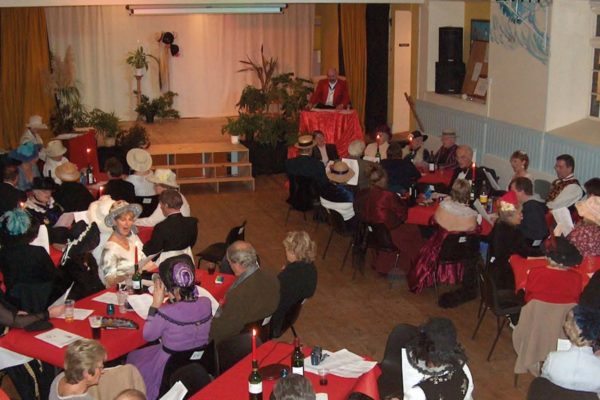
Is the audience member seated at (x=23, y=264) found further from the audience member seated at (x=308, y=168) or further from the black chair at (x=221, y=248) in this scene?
the audience member seated at (x=308, y=168)

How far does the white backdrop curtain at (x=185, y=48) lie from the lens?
17.7 meters

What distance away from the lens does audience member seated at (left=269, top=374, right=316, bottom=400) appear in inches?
161

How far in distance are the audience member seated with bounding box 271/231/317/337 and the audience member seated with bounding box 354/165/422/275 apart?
91.0 inches

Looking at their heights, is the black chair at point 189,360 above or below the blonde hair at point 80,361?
below

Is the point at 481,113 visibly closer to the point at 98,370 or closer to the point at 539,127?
the point at 539,127

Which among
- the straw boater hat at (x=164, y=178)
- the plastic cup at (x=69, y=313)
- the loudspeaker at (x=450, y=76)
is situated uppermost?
the loudspeaker at (x=450, y=76)

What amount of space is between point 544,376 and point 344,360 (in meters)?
1.24

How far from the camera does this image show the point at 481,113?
11961mm

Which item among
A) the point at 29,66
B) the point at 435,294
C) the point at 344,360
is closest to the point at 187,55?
the point at 29,66

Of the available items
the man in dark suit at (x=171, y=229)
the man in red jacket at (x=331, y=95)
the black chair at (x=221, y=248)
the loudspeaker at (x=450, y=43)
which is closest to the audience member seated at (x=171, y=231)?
the man in dark suit at (x=171, y=229)

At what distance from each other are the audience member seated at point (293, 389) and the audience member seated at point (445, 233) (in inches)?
169

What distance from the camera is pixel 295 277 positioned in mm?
6395

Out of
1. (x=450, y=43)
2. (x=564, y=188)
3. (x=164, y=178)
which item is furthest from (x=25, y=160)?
(x=450, y=43)

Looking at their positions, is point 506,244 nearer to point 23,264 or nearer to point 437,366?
point 437,366
